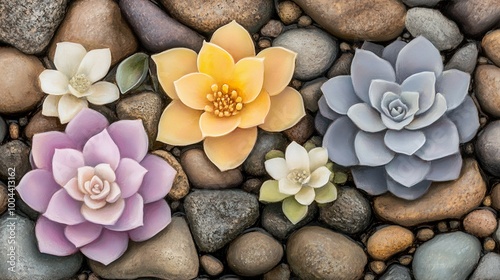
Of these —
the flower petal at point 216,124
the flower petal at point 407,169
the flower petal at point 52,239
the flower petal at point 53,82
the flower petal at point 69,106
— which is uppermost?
the flower petal at point 407,169

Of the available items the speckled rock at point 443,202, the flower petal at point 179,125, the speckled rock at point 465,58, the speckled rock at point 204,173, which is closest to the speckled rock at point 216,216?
the speckled rock at point 204,173

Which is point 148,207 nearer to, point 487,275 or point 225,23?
point 225,23

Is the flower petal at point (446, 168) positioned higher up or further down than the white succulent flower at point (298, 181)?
higher up

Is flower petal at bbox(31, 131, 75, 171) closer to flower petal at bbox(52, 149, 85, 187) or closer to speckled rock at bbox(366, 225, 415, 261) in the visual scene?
flower petal at bbox(52, 149, 85, 187)

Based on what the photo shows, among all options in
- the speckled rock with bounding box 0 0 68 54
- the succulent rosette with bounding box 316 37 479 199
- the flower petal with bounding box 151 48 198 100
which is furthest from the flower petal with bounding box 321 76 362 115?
the speckled rock with bounding box 0 0 68 54

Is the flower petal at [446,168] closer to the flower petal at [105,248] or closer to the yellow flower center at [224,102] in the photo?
the yellow flower center at [224,102]

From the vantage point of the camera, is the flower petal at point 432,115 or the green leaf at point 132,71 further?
the green leaf at point 132,71
